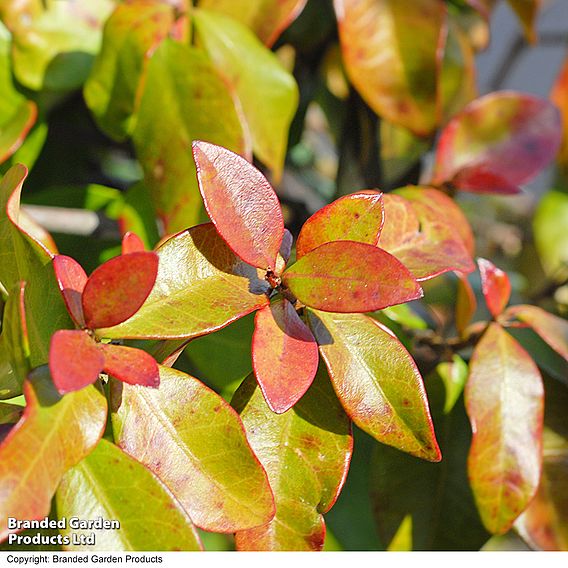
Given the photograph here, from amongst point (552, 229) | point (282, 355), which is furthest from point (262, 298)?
point (552, 229)

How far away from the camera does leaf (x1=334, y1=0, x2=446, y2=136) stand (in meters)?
0.67

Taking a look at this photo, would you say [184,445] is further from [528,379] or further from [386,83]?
[386,83]

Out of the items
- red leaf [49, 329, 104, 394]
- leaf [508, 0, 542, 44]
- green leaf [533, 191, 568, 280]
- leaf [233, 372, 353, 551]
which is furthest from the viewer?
green leaf [533, 191, 568, 280]

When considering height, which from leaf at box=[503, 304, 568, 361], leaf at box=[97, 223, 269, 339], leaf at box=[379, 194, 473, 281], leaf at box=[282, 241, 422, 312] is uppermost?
leaf at box=[282, 241, 422, 312]

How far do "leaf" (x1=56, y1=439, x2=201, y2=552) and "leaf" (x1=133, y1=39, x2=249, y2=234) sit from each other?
0.76 ft

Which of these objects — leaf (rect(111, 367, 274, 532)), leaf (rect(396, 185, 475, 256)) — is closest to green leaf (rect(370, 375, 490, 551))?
leaf (rect(396, 185, 475, 256))

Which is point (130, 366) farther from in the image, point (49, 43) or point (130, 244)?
point (49, 43)

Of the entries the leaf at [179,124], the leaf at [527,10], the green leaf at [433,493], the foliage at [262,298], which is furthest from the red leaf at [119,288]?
the leaf at [527,10]

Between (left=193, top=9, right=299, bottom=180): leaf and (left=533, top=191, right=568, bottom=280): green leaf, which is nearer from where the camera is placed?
(left=193, top=9, right=299, bottom=180): leaf

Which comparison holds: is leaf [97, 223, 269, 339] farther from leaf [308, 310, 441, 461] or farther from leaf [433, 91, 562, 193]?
leaf [433, 91, 562, 193]

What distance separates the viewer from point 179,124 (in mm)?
576

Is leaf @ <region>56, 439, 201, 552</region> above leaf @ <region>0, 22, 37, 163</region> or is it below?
below

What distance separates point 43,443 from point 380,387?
0.58 feet

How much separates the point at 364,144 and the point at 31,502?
1.74 feet
